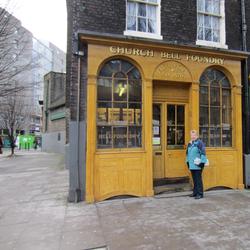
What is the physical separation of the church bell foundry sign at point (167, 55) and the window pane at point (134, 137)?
2.03 m

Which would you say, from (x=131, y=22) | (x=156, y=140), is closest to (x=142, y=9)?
(x=131, y=22)

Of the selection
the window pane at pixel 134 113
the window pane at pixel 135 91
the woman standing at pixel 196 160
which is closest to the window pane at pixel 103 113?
the window pane at pixel 134 113

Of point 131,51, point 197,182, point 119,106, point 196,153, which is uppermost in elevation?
point 131,51

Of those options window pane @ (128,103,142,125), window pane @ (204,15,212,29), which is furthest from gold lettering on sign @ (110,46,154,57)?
window pane @ (204,15,212,29)

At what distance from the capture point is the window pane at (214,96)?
28.2 ft

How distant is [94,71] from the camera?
7238mm

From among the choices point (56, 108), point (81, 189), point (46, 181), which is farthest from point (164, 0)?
point (56, 108)

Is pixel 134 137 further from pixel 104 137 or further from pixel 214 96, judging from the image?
pixel 214 96

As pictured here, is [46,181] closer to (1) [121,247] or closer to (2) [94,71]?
(2) [94,71]

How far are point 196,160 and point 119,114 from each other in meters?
2.36

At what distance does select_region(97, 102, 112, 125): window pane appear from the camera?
7.39 metres

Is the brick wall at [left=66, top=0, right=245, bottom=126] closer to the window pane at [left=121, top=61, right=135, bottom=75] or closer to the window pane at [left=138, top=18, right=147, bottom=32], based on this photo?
the window pane at [left=138, top=18, right=147, bottom=32]

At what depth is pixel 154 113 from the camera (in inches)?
330

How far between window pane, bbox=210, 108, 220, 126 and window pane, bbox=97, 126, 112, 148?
3232 mm
